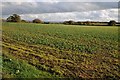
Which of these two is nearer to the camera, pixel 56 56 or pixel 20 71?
pixel 20 71

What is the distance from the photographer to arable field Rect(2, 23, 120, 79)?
47.3 feet

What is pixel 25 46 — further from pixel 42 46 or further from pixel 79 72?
pixel 79 72

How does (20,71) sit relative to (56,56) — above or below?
below

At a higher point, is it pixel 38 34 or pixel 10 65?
pixel 38 34

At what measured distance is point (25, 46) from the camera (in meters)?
18.0

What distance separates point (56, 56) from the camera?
653 inches

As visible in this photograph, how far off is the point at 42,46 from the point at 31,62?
10.5 ft

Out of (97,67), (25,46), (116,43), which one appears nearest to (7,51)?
(25,46)

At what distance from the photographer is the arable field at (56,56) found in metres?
14.4

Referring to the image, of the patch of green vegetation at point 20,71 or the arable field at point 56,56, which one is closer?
the patch of green vegetation at point 20,71

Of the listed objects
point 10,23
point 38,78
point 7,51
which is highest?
point 10,23

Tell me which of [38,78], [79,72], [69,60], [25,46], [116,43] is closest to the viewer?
[38,78]

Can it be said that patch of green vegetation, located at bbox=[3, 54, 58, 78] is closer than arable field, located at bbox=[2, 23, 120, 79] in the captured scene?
Yes

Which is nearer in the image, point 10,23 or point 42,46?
point 42,46
